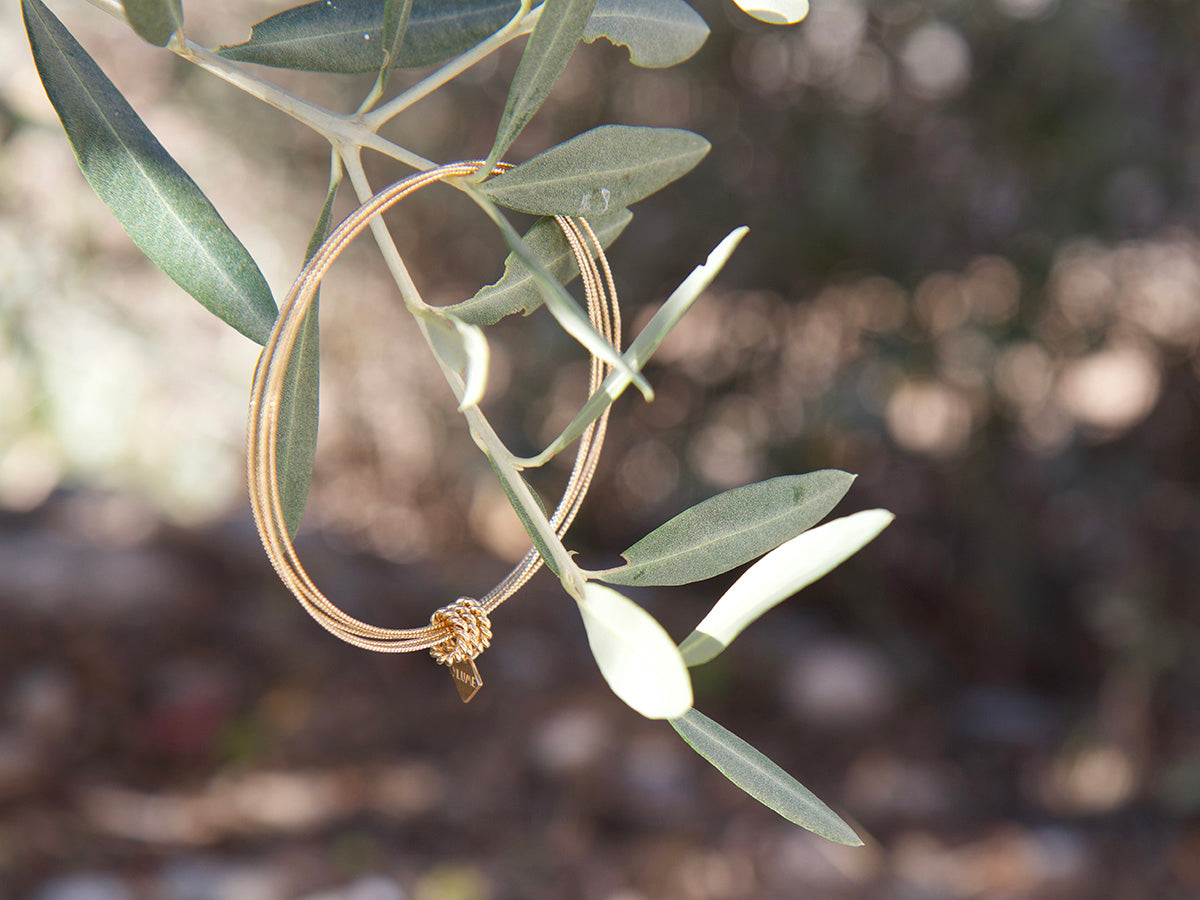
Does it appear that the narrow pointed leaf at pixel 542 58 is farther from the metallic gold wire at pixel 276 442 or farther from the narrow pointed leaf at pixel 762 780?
the narrow pointed leaf at pixel 762 780

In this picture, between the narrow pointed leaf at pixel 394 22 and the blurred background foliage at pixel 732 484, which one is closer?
the narrow pointed leaf at pixel 394 22

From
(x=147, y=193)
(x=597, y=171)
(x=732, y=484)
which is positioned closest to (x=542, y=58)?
(x=597, y=171)

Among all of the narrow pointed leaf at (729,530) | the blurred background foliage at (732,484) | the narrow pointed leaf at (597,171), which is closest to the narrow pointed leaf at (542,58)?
the narrow pointed leaf at (597,171)

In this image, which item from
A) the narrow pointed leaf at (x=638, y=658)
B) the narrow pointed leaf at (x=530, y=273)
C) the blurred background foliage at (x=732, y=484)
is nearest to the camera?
the narrow pointed leaf at (x=638, y=658)

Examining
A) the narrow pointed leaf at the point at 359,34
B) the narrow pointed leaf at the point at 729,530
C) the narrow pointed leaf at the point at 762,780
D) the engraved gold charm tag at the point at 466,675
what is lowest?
the narrow pointed leaf at the point at 762,780

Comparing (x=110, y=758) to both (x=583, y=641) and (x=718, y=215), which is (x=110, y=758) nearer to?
(x=583, y=641)

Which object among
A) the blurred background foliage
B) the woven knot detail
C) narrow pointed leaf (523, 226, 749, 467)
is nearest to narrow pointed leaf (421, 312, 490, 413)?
narrow pointed leaf (523, 226, 749, 467)
